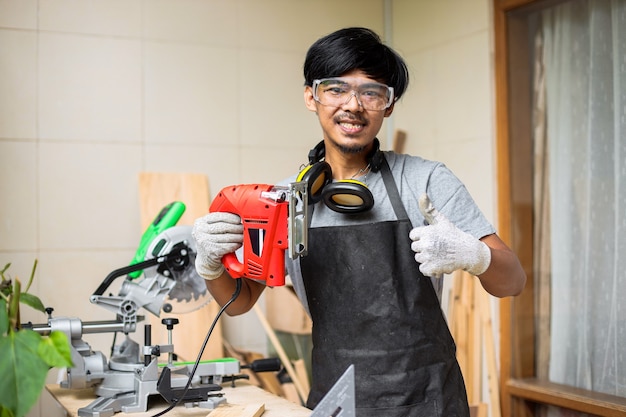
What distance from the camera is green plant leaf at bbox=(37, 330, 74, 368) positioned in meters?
1.30

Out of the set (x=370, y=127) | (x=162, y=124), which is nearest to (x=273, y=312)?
(x=162, y=124)

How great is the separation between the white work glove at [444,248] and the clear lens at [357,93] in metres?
0.39

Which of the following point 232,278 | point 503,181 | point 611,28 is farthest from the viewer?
point 503,181

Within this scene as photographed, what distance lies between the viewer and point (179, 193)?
337 centimetres

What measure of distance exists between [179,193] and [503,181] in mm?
1425

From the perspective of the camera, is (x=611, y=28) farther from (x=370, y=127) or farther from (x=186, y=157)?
(x=186, y=157)

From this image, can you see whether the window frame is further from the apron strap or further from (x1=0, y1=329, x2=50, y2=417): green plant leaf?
(x1=0, y1=329, x2=50, y2=417): green plant leaf

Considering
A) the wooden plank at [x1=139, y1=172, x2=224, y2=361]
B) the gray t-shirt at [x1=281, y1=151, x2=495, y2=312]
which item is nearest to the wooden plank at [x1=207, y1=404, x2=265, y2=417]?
the gray t-shirt at [x1=281, y1=151, x2=495, y2=312]

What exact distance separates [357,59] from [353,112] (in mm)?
145

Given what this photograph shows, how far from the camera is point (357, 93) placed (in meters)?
2.00

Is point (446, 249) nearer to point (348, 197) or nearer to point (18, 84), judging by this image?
point (348, 197)

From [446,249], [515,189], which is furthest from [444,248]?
[515,189]

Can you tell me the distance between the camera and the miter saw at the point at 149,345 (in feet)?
6.66

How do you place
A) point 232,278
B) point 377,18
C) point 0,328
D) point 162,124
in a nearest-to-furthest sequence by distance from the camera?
point 0,328 < point 232,278 < point 162,124 < point 377,18
